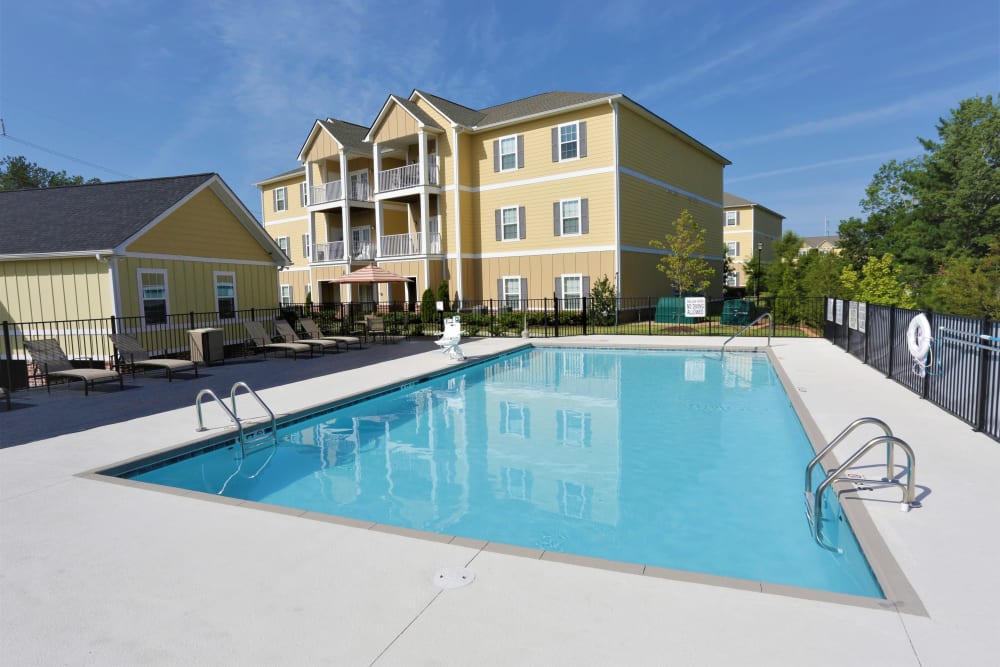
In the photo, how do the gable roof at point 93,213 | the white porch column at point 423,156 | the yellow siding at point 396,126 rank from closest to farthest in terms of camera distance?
the gable roof at point 93,213
the white porch column at point 423,156
the yellow siding at point 396,126

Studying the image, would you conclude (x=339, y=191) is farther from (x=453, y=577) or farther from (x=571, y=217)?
Answer: (x=453, y=577)

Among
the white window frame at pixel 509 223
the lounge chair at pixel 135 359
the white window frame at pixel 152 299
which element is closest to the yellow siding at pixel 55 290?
the white window frame at pixel 152 299

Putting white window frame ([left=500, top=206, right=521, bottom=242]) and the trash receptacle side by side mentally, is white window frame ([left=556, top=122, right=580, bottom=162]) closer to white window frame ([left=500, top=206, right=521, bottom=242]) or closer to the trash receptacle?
white window frame ([left=500, top=206, right=521, bottom=242])

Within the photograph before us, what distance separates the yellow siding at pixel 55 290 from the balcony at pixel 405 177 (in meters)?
15.8

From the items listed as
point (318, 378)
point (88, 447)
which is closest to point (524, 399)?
point (318, 378)

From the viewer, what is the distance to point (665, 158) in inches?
1090

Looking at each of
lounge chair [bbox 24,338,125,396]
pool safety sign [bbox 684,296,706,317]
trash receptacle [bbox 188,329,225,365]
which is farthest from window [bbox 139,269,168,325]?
pool safety sign [bbox 684,296,706,317]

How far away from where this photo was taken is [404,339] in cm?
2214

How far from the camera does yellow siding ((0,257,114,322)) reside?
14203 mm

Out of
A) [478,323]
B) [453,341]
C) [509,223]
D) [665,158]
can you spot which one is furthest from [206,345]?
[665,158]

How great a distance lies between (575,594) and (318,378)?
10.4m

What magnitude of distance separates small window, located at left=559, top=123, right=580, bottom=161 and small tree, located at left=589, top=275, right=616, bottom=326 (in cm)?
607

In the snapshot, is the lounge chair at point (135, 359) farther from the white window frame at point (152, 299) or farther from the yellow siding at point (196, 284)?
the white window frame at point (152, 299)

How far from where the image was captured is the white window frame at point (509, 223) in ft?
87.3
